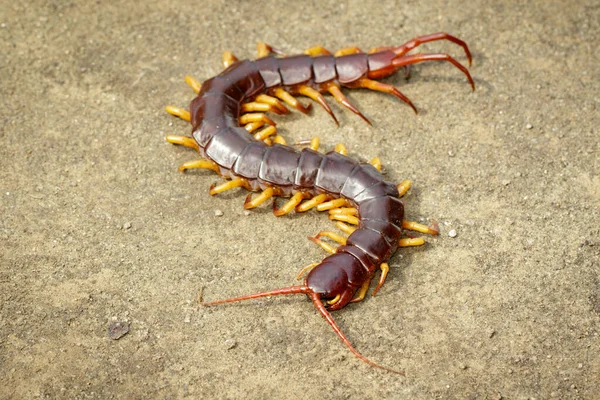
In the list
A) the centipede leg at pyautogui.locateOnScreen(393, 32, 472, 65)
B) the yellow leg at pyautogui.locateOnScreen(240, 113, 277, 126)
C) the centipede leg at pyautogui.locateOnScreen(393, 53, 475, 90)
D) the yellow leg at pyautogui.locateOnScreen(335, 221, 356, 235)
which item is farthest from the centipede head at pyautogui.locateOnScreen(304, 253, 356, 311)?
the centipede leg at pyautogui.locateOnScreen(393, 32, 472, 65)

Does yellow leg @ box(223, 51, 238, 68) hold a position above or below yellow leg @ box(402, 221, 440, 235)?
above

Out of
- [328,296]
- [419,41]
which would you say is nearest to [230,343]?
[328,296]

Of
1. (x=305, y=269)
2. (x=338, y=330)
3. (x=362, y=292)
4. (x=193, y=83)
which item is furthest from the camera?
(x=193, y=83)

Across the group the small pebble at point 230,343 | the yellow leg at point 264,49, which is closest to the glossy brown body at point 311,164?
the yellow leg at point 264,49

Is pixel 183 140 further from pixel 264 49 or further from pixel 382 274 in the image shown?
pixel 382 274

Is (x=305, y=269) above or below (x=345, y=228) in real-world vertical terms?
below

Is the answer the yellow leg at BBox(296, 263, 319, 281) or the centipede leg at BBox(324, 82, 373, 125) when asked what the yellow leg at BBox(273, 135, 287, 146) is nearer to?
the centipede leg at BBox(324, 82, 373, 125)

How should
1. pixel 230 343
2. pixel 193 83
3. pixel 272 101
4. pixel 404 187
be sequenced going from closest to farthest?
1. pixel 230 343
2. pixel 404 187
3. pixel 272 101
4. pixel 193 83
